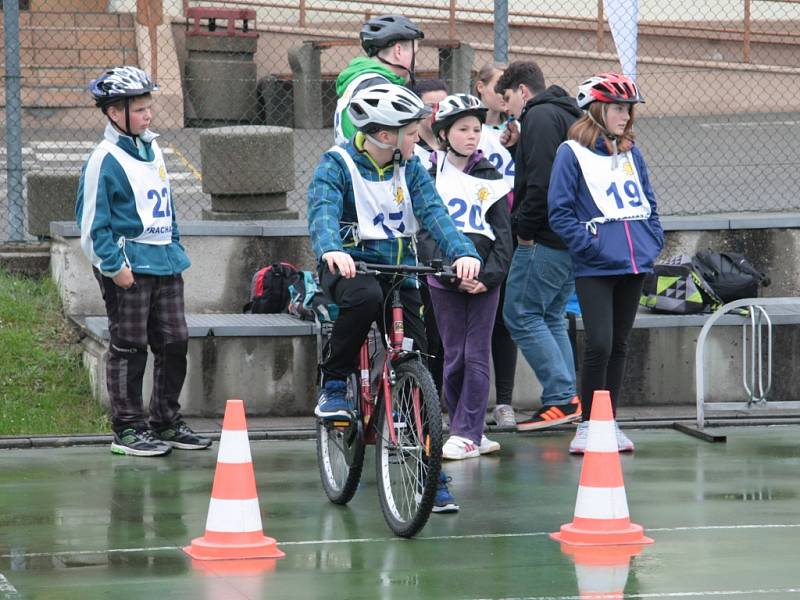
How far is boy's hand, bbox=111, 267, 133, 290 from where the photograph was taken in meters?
8.20

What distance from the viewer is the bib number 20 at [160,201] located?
27.4 feet

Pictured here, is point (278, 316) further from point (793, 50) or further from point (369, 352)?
point (793, 50)

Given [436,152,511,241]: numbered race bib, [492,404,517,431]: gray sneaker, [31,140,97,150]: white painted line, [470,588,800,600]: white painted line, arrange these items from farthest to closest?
[31,140,97,150]: white painted line → [492,404,517,431]: gray sneaker → [436,152,511,241]: numbered race bib → [470,588,800,600]: white painted line

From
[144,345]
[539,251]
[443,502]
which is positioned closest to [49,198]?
[144,345]

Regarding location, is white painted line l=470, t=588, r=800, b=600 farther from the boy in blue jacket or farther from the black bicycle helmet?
the black bicycle helmet

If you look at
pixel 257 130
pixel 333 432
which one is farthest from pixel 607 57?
pixel 333 432

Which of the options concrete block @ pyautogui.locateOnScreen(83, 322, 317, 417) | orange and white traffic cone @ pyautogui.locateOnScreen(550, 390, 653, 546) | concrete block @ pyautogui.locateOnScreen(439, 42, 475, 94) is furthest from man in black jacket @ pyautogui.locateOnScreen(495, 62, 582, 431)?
concrete block @ pyautogui.locateOnScreen(439, 42, 475, 94)

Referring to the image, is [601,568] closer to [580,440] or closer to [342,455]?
[342,455]

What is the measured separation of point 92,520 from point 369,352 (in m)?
1.42

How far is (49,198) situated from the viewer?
11.0 m

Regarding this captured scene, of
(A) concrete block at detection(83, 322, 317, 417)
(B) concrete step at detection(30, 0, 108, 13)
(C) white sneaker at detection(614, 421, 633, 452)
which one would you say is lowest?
(C) white sneaker at detection(614, 421, 633, 452)

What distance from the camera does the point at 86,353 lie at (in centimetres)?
1000

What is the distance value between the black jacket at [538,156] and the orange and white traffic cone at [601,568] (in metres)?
2.75

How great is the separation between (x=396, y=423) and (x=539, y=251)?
2.54 meters
